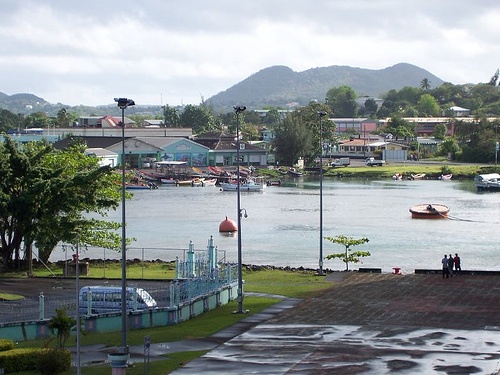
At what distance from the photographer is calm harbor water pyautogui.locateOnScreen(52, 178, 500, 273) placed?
7631 cm

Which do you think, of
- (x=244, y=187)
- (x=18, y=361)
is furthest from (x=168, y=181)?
(x=18, y=361)

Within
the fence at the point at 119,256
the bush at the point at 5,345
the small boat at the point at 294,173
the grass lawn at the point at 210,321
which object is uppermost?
the small boat at the point at 294,173

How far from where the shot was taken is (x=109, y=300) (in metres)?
42.4

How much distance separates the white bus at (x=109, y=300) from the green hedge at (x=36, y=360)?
9.13 m

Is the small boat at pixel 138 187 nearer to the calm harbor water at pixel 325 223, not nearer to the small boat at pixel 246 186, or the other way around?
the calm harbor water at pixel 325 223

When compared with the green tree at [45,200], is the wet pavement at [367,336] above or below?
below

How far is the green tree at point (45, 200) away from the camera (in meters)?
56.9

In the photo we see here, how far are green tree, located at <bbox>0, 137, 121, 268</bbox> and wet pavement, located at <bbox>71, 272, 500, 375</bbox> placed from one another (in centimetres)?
1668

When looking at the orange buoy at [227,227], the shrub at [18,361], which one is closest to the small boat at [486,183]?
the orange buoy at [227,227]

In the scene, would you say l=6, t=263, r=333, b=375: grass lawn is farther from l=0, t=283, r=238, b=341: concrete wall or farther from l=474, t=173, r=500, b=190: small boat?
l=474, t=173, r=500, b=190: small boat

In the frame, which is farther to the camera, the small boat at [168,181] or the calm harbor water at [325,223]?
the small boat at [168,181]

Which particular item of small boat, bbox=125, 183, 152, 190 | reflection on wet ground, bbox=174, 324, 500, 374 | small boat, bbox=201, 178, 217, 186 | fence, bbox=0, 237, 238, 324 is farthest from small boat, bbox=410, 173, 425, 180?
reflection on wet ground, bbox=174, 324, 500, 374

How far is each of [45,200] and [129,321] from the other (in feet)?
61.7

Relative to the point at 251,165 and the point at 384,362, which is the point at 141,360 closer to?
the point at 384,362
